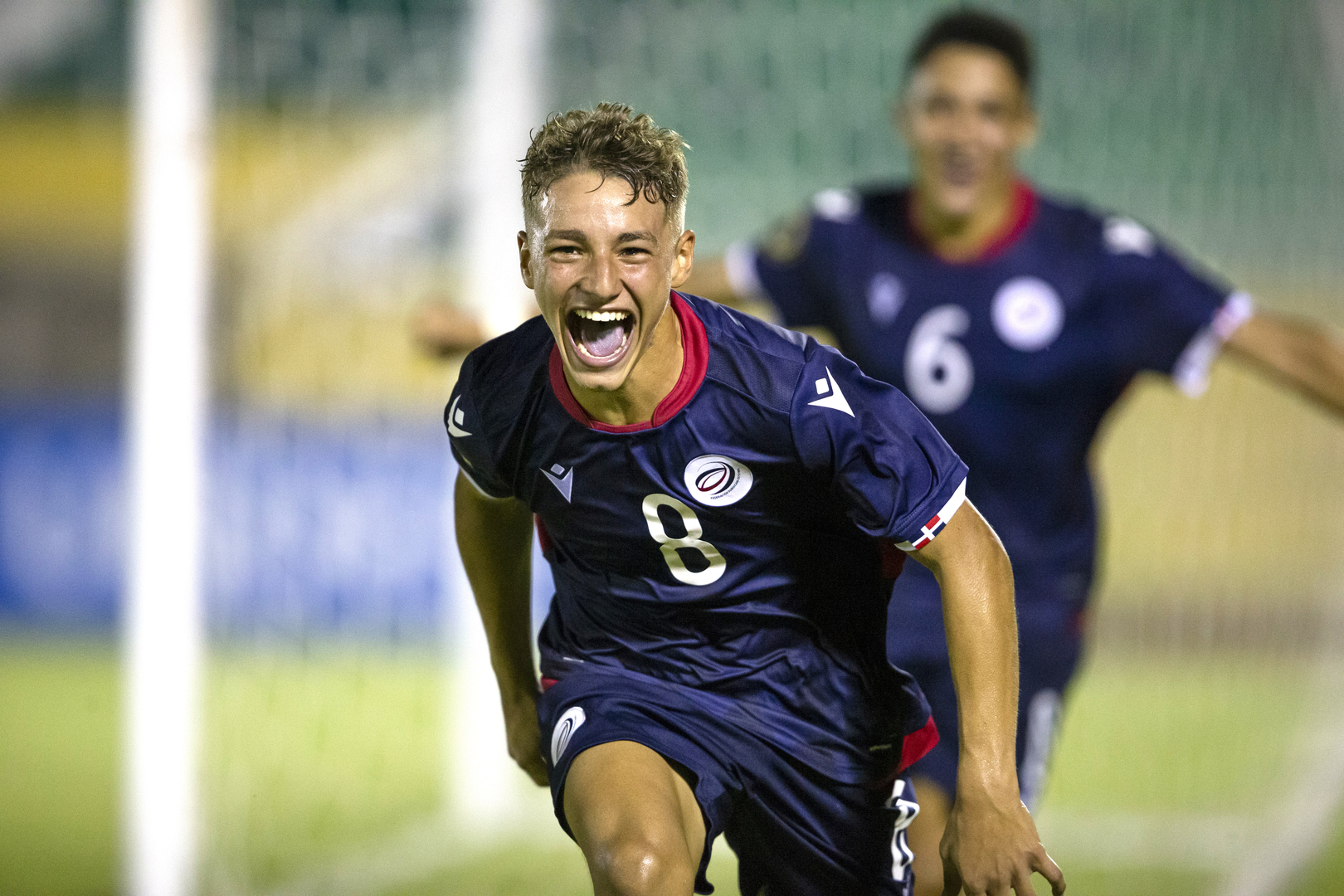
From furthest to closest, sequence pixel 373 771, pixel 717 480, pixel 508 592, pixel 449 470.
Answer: pixel 449 470 < pixel 373 771 < pixel 508 592 < pixel 717 480

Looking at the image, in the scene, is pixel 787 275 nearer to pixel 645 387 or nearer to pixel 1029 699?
pixel 1029 699

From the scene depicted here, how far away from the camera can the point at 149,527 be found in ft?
12.8

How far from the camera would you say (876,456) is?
212 centimetres

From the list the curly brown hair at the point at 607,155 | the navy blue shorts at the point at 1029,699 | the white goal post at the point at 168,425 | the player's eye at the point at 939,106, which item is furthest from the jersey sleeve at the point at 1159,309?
the white goal post at the point at 168,425

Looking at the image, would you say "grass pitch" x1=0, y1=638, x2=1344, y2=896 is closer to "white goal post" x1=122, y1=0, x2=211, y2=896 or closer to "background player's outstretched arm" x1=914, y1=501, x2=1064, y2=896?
"white goal post" x1=122, y1=0, x2=211, y2=896

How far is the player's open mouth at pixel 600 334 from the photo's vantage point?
6.77 ft

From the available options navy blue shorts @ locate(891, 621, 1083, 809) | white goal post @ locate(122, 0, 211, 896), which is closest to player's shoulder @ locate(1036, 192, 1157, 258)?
navy blue shorts @ locate(891, 621, 1083, 809)

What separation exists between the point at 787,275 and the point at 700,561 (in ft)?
5.68

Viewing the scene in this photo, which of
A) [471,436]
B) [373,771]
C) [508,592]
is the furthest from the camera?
[373,771]

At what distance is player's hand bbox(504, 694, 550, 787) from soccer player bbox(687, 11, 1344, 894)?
1.13 metres

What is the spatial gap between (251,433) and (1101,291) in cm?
324

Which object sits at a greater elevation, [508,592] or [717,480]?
[717,480]

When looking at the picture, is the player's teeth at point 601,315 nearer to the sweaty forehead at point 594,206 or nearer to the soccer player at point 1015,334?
the sweaty forehead at point 594,206

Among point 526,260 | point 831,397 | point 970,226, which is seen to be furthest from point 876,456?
point 970,226
